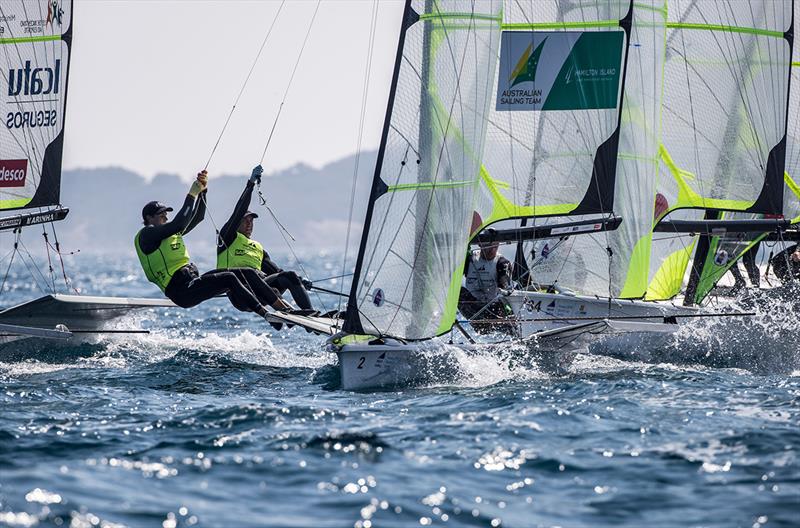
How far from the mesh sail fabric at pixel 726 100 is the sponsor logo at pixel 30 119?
25.2 feet

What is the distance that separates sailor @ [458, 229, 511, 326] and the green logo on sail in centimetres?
219

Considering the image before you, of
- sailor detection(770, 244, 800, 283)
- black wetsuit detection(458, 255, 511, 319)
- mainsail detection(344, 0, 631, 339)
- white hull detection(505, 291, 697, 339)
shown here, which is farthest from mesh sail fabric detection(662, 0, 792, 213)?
mainsail detection(344, 0, 631, 339)

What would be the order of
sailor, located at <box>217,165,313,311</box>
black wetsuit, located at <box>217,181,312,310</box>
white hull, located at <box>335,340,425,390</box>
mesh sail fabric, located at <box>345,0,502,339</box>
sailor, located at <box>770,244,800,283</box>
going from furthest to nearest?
sailor, located at <box>770,244,800,283</box>, sailor, located at <box>217,165,313,311</box>, black wetsuit, located at <box>217,181,312,310</box>, mesh sail fabric, located at <box>345,0,502,339</box>, white hull, located at <box>335,340,425,390</box>

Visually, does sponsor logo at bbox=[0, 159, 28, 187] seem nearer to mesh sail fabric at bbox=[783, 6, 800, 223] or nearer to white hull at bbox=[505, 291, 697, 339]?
white hull at bbox=[505, 291, 697, 339]

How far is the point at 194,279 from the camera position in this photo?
12.6 m

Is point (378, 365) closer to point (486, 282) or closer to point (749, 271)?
point (486, 282)

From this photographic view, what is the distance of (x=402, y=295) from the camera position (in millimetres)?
11125

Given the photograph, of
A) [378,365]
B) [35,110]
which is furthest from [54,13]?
[378,365]

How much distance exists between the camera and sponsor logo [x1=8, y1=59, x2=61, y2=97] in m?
13.9

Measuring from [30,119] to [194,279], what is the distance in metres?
3.04

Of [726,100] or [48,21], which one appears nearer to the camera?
[48,21]

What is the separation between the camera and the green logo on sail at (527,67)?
13.0m

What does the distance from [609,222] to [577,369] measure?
1.78m

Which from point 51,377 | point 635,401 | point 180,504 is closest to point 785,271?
point 635,401
